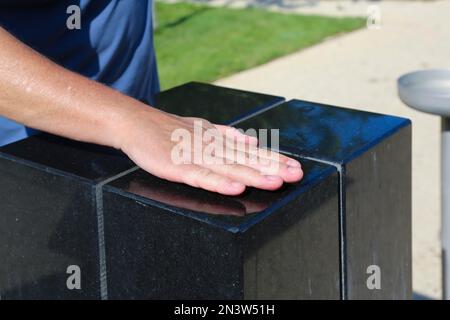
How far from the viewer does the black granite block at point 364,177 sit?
168cm

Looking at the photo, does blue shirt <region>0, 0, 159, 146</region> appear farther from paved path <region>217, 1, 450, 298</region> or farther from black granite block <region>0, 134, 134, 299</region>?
paved path <region>217, 1, 450, 298</region>

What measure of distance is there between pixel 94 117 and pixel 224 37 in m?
6.36

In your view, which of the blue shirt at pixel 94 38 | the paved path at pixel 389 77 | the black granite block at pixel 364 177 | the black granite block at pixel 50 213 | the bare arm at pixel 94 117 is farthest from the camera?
the paved path at pixel 389 77

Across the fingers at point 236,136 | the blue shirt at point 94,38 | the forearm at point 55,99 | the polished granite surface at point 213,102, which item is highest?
the blue shirt at point 94,38

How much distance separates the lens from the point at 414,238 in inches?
156

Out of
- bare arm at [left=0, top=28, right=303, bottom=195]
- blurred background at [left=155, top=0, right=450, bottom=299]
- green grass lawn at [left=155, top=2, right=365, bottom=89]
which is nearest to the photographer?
bare arm at [left=0, top=28, right=303, bottom=195]

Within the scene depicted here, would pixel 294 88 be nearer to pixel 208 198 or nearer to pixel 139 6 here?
pixel 139 6

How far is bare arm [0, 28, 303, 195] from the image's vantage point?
1451 millimetres

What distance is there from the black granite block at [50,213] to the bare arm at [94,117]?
114 mm

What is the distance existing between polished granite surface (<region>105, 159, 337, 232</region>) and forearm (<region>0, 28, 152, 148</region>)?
0.31 feet

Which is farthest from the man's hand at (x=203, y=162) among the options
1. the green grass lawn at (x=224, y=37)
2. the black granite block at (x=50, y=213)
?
the green grass lawn at (x=224, y=37)

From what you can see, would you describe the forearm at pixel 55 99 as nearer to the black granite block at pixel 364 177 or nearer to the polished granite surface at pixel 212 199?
the polished granite surface at pixel 212 199

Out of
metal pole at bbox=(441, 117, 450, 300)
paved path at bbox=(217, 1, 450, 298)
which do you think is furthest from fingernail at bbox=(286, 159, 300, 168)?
paved path at bbox=(217, 1, 450, 298)
